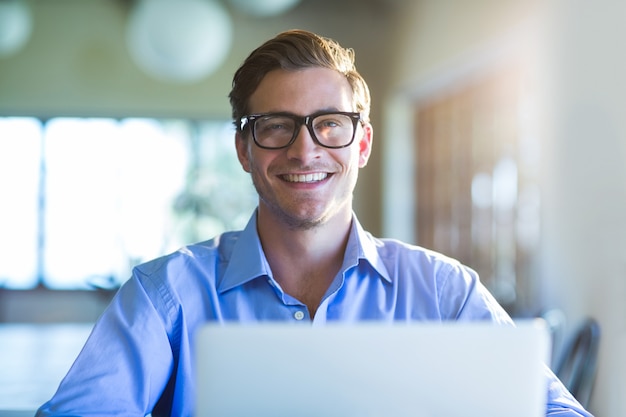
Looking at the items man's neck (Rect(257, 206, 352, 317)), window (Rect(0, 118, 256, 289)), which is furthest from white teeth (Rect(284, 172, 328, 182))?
window (Rect(0, 118, 256, 289))

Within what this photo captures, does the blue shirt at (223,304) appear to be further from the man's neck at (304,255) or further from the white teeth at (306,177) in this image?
the white teeth at (306,177)

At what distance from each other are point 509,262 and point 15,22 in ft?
13.3

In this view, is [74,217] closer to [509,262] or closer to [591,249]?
[509,262]

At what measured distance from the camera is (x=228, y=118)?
8320 millimetres

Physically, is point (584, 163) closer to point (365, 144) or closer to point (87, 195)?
point (365, 144)

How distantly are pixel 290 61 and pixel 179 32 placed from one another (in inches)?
140

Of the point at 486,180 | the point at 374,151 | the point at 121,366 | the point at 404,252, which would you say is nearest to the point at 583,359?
the point at 404,252

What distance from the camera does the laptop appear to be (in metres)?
1.05

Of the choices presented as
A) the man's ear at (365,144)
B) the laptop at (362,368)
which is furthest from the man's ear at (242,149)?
the laptop at (362,368)

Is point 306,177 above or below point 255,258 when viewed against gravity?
above

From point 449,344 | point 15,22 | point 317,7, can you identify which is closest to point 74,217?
point 15,22

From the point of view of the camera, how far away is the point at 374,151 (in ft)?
A: 26.5

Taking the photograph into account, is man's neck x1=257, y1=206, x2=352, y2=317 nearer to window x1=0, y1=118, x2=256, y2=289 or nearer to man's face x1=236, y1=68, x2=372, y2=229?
man's face x1=236, y1=68, x2=372, y2=229

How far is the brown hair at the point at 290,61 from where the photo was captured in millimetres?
1706
